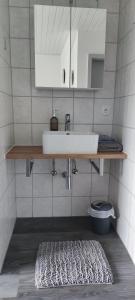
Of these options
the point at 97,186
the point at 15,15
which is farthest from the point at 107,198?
the point at 15,15

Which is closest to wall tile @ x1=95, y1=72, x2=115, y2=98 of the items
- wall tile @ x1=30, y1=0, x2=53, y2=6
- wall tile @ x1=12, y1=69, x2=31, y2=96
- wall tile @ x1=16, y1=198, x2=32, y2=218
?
wall tile @ x1=12, y1=69, x2=31, y2=96

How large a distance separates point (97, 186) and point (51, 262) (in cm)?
94

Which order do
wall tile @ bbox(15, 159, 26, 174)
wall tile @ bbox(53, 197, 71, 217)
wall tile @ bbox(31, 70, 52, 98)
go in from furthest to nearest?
wall tile @ bbox(53, 197, 71, 217), wall tile @ bbox(15, 159, 26, 174), wall tile @ bbox(31, 70, 52, 98)

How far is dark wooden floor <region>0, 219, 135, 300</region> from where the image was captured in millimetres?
1380

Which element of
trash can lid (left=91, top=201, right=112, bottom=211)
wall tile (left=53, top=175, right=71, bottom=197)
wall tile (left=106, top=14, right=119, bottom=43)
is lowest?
trash can lid (left=91, top=201, right=112, bottom=211)

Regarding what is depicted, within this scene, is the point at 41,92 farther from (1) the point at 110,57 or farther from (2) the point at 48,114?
(1) the point at 110,57

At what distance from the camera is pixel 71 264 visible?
159cm

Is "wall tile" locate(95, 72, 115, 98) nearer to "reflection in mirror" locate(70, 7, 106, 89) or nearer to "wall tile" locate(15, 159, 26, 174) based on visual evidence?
"reflection in mirror" locate(70, 7, 106, 89)

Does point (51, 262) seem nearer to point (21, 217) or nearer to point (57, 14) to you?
point (21, 217)

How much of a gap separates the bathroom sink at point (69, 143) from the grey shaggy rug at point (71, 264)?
32.0 inches

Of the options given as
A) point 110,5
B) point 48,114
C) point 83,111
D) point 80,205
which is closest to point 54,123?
point 48,114

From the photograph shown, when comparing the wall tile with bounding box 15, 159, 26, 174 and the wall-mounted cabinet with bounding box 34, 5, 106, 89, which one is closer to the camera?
the wall-mounted cabinet with bounding box 34, 5, 106, 89

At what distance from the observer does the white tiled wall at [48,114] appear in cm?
195

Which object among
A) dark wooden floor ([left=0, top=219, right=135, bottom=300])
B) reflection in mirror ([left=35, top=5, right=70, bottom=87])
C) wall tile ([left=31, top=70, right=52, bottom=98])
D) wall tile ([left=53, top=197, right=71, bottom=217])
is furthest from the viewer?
wall tile ([left=53, top=197, right=71, bottom=217])
